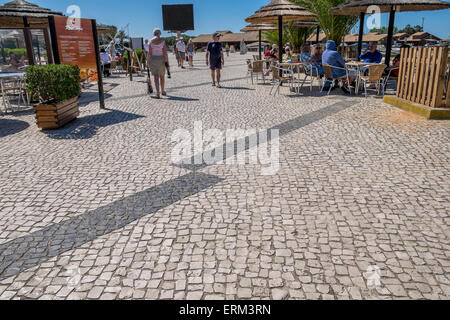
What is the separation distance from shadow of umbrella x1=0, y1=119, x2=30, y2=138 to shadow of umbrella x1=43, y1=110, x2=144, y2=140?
0.68 metres

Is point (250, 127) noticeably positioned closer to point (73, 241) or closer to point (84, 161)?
point (84, 161)

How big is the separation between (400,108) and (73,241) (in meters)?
7.07

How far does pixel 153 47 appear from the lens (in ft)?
30.3

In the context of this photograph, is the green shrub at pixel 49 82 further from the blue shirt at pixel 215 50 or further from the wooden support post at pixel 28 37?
the wooden support post at pixel 28 37

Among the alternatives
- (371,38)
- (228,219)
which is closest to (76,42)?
(228,219)

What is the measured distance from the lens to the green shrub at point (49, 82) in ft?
21.1

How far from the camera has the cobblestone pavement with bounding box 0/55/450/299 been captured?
231cm

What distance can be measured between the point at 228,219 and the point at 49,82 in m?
5.08

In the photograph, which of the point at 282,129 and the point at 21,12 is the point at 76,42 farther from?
the point at 282,129

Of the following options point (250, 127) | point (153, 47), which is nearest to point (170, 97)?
point (153, 47)

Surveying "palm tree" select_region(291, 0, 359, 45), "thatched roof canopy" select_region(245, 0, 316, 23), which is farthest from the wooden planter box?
"palm tree" select_region(291, 0, 359, 45)

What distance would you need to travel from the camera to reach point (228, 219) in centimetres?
313

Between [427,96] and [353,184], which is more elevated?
[427,96]

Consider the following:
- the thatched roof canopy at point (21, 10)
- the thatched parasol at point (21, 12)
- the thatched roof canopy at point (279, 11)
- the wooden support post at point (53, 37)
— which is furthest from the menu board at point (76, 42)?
the thatched roof canopy at point (279, 11)
